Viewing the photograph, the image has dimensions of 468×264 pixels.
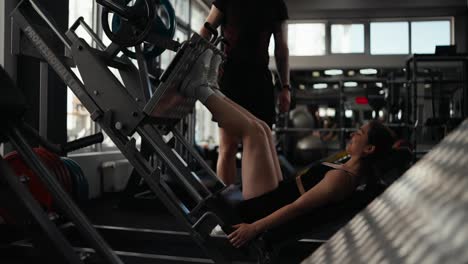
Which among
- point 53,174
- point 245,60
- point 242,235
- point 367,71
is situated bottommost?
point 242,235

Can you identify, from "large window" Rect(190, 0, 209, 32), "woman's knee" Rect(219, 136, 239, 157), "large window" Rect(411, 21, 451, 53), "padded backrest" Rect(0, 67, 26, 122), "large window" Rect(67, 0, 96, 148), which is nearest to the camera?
"padded backrest" Rect(0, 67, 26, 122)

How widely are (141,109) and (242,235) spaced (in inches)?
21.4

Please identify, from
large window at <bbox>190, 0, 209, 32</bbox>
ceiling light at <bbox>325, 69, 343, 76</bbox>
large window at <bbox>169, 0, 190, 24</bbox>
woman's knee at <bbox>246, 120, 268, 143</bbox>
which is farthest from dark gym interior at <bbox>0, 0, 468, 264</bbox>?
ceiling light at <bbox>325, 69, 343, 76</bbox>

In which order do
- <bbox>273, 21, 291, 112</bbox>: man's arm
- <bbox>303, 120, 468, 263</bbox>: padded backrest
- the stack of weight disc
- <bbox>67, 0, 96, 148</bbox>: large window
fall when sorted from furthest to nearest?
1. <bbox>67, 0, 96, 148</bbox>: large window
2. <bbox>273, 21, 291, 112</bbox>: man's arm
3. the stack of weight disc
4. <bbox>303, 120, 468, 263</bbox>: padded backrest

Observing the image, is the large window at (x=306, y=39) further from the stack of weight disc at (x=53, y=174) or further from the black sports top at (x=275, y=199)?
the black sports top at (x=275, y=199)

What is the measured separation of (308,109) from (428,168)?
24.5ft

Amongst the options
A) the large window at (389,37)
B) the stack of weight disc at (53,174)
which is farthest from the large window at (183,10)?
the stack of weight disc at (53,174)

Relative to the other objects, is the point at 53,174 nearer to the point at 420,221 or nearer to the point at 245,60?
the point at 245,60

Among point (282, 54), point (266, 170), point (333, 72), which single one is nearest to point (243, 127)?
point (266, 170)

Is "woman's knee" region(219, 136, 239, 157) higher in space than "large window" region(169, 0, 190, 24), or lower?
lower

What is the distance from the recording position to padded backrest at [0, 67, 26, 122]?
4.89ft

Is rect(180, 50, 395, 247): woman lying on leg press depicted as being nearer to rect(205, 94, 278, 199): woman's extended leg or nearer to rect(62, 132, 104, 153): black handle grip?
rect(205, 94, 278, 199): woman's extended leg

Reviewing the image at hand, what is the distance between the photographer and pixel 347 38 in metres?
8.41

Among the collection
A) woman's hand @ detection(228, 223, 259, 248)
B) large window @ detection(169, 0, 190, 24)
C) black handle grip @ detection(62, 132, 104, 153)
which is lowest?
woman's hand @ detection(228, 223, 259, 248)
